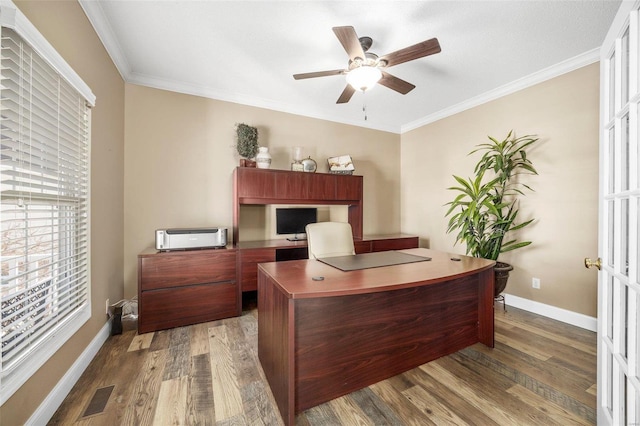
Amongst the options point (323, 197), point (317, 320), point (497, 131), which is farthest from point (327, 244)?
point (497, 131)

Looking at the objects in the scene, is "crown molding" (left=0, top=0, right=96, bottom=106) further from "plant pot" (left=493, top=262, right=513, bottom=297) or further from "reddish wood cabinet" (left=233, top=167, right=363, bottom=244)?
"plant pot" (left=493, top=262, right=513, bottom=297)

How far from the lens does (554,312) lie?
2709 millimetres

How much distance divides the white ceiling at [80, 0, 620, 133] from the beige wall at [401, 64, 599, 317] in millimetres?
230

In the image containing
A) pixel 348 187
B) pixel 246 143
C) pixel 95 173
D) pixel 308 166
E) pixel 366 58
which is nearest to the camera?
pixel 366 58

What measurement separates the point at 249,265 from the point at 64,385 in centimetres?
160

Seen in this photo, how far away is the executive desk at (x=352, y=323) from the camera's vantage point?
1.38 metres

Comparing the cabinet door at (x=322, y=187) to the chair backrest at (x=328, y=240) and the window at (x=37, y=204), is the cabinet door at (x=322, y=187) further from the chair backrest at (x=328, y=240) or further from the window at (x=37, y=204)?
the window at (x=37, y=204)

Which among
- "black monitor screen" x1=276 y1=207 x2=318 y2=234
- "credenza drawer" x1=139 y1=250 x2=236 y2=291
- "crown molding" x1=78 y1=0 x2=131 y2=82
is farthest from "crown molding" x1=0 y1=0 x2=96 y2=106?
"black monitor screen" x1=276 y1=207 x2=318 y2=234

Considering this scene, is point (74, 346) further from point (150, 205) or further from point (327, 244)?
point (327, 244)

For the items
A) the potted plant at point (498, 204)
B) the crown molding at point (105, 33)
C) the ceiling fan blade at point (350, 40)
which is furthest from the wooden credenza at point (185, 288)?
the potted plant at point (498, 204)

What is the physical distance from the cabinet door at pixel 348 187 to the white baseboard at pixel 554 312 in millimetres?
2290

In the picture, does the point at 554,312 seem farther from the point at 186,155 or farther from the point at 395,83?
the point at 186,155

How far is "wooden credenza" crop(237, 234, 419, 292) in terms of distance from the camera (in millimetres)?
2855

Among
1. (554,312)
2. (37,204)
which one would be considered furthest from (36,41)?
(554,312)
